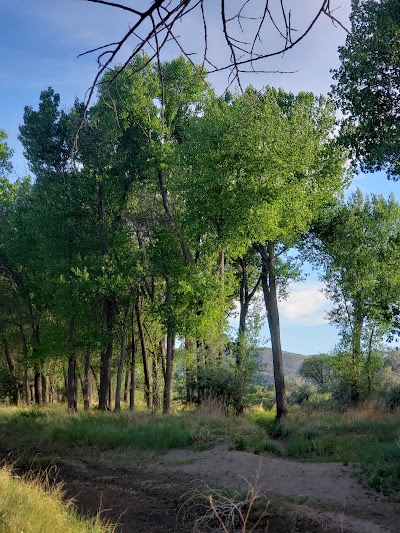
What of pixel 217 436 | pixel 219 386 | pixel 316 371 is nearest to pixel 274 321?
pixel 219 386

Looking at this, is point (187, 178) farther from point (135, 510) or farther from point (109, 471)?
point (135, 510)

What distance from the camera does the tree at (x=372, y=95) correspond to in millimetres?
14156

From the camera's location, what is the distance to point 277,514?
9.23 meters

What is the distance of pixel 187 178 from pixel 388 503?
15.9m

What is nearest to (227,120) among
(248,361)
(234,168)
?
(234,168)

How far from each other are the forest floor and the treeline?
7930 millimetres

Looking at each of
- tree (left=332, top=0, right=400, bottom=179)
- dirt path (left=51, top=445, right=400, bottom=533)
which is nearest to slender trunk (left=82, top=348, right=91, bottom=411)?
dirt path (left=51, top=445, right=400, bottom=533)

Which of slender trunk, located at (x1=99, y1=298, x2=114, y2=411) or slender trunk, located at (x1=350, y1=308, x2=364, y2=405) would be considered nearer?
slender trunk, located at (x1=350, y1=308, x2=364, y2=405)

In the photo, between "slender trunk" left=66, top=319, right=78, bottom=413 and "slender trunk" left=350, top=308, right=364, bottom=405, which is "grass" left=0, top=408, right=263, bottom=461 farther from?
"slender trunk" left=350, top=308, right=364, bottom=405

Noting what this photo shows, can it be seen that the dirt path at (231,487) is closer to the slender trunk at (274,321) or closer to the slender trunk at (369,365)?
the slender trunk at (274,321)

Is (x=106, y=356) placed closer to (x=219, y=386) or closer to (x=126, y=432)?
(x=219, y=386)

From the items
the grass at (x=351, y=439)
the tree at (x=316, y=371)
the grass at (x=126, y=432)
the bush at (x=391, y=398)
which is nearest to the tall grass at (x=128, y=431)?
the grass at (x=126, y=432)

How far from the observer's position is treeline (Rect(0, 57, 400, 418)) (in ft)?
71.9

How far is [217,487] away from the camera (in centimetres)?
1152
